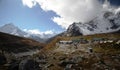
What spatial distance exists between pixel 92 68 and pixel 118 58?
1129cm

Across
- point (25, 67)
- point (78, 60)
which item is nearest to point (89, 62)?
point (78, 60)

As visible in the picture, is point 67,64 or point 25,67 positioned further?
point 67,64

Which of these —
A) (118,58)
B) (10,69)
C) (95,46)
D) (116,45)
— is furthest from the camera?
(95,46)

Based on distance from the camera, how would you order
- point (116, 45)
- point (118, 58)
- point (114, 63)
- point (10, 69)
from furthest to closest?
point (116, 45) < point (118, 58) < point (114, 63) < point (10, 69)

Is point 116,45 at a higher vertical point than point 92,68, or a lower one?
higher

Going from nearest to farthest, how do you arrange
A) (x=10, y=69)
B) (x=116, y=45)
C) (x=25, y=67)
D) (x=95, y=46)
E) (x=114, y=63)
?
(x=25, y=67) < (x=10, y=69) < (x=114, y=63) < (x=116, y=45) < (x=95, y=46)

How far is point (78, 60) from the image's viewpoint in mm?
55281

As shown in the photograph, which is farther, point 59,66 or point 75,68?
point 59,66

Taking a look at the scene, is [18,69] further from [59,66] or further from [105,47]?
[105,47]

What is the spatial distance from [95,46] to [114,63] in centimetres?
2456

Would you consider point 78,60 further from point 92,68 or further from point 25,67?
point 25,67

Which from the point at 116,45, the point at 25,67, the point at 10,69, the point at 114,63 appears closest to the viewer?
the point at 25,67

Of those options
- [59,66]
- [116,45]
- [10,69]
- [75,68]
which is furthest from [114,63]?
[10,69]

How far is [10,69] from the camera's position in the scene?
150 feet
